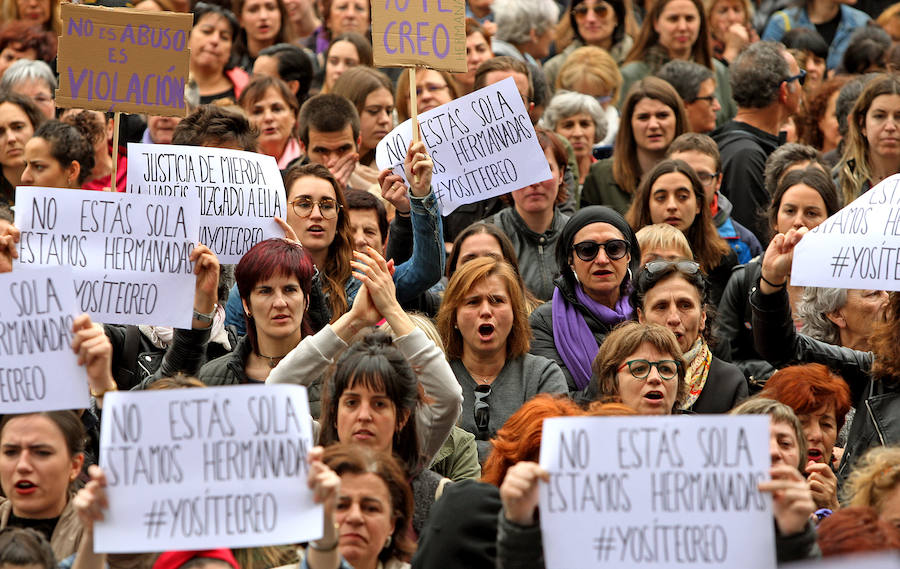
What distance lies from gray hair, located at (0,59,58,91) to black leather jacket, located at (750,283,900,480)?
572 cm

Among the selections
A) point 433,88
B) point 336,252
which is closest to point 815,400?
point 336,252

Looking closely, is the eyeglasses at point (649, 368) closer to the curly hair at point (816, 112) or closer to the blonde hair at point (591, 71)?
the curly hair at point (816, 112)

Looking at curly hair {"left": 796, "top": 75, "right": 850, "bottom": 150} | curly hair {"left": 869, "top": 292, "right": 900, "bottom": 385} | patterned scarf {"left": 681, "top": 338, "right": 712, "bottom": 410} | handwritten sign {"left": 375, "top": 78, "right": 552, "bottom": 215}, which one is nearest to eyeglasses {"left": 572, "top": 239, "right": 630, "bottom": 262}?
handwritten sign {"left": 375, "top": 78, "right": 552, "bottom": 215}

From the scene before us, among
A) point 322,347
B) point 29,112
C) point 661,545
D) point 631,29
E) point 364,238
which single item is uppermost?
point 631,29

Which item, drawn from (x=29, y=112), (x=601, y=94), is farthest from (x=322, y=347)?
(x=601, y=94)

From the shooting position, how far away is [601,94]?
11.4 meters

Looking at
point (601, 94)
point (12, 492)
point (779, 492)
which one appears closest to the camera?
point (779, 492)

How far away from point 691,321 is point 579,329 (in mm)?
547

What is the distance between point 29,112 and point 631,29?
5455 mm

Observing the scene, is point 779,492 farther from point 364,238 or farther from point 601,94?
point 601,94

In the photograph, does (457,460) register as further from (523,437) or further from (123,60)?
(123,60)

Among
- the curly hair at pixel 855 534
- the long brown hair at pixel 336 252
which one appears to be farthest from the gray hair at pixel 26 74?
the curly hair at pixel 855 534

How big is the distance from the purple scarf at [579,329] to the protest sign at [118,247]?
6.06ft

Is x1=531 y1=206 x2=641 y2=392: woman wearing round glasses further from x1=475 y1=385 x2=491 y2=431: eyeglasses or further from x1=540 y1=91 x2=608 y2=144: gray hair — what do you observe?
x1=540 y1=91 x2=608 y2=144: gray hair
